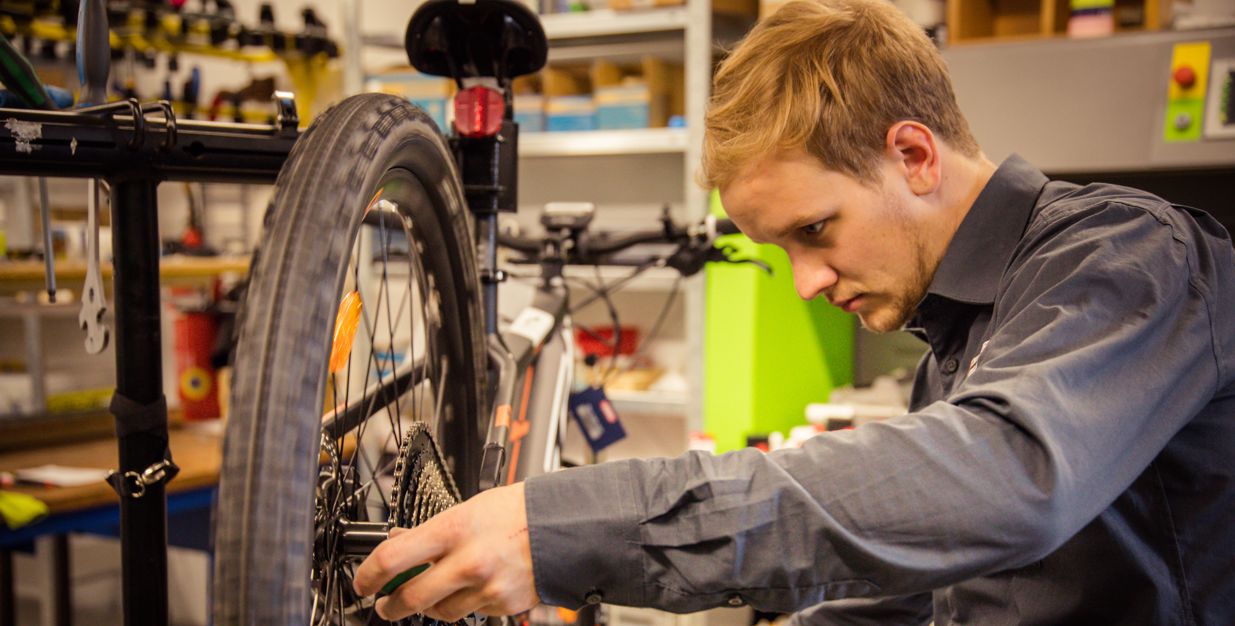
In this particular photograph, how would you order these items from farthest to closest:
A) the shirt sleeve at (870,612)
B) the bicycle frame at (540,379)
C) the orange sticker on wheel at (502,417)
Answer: the bicycle frame at (540,379)
the orange sticker on wheel at (502,417)
the shirt sleeve at (870,612)

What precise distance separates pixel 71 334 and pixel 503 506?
3199 millimetres

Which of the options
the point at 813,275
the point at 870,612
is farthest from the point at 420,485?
the point at 870,612

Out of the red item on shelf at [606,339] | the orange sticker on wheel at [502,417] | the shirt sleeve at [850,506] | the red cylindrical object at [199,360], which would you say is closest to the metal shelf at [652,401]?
the red item on shelf at [606,339]

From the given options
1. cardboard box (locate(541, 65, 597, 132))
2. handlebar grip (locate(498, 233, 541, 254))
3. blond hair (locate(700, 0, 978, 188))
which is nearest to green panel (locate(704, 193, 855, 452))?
handlebar grip (locate(498, 233, 541, 254))

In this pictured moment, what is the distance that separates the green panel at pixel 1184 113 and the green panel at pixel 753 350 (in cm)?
81

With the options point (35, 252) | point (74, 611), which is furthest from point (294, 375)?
point (74, 611)

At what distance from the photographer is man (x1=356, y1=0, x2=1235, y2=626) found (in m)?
0.50

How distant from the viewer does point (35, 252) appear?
97.0 inches

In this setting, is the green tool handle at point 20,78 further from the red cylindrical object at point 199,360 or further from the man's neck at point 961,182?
the red cylindrical object at point 199,360

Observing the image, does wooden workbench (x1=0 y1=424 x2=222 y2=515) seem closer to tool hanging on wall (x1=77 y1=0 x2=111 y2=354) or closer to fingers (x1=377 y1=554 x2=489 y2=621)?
tool hanging on wall (x1=77 y1=0 x2=111 y2=354)

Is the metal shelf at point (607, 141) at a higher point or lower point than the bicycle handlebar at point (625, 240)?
higher

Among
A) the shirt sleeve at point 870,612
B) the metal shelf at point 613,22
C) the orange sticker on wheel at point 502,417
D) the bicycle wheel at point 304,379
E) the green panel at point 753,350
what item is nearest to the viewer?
the bicycle wheel at point 304,379

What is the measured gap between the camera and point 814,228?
31.7 inches

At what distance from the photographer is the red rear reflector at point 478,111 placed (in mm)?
1100
